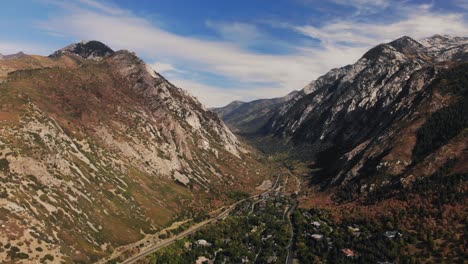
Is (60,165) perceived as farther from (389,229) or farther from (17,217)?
(389,229)

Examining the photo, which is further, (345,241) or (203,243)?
(345,241)

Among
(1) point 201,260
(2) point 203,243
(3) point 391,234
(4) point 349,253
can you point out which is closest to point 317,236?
(4) point 349,253

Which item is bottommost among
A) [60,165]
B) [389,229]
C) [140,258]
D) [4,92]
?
[140,258]

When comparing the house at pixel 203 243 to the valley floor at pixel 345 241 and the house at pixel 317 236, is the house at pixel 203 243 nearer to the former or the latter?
the valley floor at pixel 345 241

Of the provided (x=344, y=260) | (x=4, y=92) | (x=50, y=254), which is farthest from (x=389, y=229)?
(x=4, y=92)

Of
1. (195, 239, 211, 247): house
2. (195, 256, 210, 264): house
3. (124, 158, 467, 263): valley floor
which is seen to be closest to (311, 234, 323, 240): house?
(124, 158, 467, 263): valley floor

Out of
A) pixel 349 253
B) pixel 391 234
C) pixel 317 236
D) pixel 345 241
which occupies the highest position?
pixel 391 234

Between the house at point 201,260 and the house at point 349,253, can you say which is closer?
the house at point 201,260

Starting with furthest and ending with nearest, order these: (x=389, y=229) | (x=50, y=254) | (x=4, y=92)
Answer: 1. (x=4, y=92)
2. (x=389, y=229)
3. (x=50, y=254)

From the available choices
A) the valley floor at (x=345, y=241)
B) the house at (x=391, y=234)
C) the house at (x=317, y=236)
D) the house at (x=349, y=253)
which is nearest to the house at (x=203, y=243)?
the valley floor at (x=345, y=241)

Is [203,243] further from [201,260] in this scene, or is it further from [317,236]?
[317,236]

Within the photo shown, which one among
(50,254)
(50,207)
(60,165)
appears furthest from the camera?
(60,165)
